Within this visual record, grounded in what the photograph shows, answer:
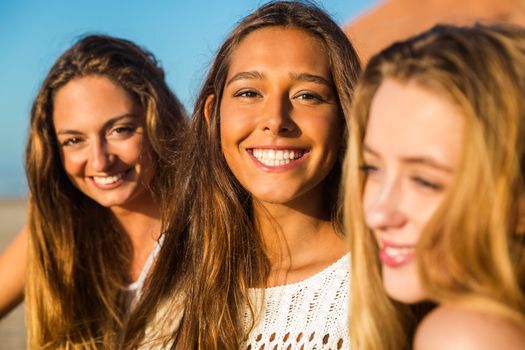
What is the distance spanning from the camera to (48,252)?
14.3 ft

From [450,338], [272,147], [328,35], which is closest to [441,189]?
[450,338]

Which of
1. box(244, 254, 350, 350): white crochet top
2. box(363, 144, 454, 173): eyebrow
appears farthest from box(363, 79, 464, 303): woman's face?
box(244, 254, 350, 350): white crochet top

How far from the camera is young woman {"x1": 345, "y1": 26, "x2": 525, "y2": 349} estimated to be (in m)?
1.71

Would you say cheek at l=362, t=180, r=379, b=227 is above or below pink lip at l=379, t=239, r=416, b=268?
above

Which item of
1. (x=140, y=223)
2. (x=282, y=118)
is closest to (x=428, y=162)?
(x=282, y=118)

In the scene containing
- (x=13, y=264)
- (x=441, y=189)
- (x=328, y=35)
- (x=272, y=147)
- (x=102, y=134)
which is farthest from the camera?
(x=13, y=264)

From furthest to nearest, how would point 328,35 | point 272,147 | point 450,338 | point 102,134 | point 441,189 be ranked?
point 102,134 → point 328,35 → point 272,147 → point 441,189 → point 450,338

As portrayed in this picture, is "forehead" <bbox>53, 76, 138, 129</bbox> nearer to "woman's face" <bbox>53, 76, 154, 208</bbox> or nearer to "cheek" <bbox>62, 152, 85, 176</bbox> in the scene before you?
"woman's face" <bbox>53, 76, 154, 208</bbox>

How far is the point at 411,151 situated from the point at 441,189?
12 cm

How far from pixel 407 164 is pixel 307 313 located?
1.52 metres

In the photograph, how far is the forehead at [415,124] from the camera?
5.82 ft

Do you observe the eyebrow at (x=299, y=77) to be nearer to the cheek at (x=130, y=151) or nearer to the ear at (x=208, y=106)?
the ear at (x=208, y=106)

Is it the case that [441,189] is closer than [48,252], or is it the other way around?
[441,189]

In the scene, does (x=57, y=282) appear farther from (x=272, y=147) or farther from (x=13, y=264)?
(x=272, y=147)
